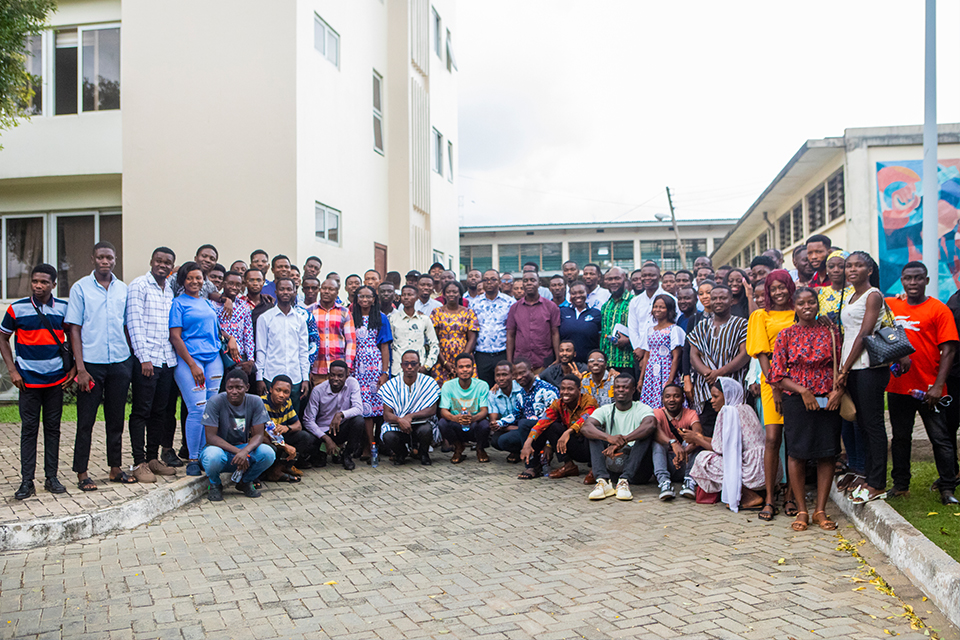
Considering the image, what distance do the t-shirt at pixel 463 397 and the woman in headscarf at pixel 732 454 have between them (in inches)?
105

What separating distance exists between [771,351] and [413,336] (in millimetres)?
4468

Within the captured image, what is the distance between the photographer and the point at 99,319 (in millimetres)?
6852

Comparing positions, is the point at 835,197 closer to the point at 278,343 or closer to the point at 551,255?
the point at 278,343

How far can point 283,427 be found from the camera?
7.89 meters

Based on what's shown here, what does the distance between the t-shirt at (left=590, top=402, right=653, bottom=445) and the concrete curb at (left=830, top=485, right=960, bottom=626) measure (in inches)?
81.8

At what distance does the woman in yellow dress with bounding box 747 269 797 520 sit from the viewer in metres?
6.37

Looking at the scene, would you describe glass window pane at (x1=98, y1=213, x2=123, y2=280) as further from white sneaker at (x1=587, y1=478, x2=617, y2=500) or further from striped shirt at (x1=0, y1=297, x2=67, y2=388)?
white sneaker at (x1=587, y1=478, x2=617, y2=500)

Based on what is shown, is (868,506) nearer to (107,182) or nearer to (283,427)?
(283,427)

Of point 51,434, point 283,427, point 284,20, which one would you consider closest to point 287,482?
point 283,427

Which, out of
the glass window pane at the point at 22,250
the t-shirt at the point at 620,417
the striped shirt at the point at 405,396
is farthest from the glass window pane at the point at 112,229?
the t-shirt at the point at 620,417

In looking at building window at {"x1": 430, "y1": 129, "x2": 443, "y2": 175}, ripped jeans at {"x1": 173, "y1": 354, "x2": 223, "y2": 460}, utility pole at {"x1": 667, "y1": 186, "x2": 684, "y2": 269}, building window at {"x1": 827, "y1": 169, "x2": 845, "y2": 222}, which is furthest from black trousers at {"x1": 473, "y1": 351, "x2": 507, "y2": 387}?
utility pole at {"x1": 667, "y1": 186, "x2": 684, "y2": 269}

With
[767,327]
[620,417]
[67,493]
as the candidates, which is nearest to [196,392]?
[67,493]

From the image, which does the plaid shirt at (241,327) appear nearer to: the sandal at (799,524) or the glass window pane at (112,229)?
the sandal at (799,524)

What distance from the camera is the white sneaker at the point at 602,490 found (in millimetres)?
7121
